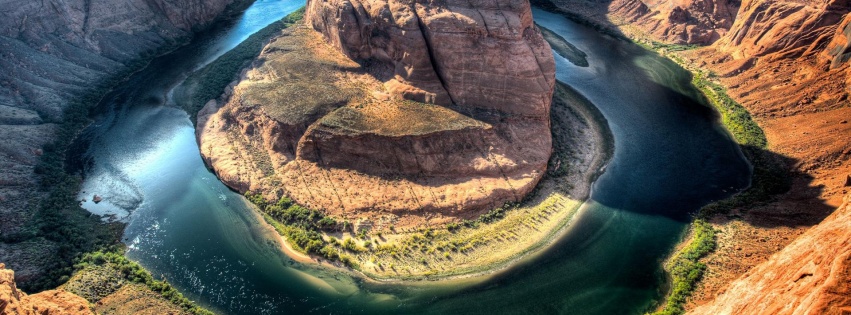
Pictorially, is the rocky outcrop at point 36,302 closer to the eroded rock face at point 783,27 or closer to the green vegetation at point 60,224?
the green vegetation at point 60,224

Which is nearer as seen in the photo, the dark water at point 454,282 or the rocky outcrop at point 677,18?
the dark water at point 454,282

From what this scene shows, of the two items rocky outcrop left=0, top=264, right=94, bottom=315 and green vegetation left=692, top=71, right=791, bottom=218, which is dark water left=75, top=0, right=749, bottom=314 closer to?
green vegetation left=692, top=71, right=791, bottom=218

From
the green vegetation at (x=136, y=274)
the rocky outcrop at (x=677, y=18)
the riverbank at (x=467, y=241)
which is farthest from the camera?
the rocky outcrop at (x=677, y=18)

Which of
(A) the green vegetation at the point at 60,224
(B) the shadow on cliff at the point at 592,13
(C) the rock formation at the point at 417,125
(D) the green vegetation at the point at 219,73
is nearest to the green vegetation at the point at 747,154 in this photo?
(C) the rock formation at the point at 417,125

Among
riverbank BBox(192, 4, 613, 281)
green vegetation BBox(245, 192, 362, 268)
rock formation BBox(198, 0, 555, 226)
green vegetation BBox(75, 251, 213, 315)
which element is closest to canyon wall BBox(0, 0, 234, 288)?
green vegetation BBox(75, 251, 213, 315)

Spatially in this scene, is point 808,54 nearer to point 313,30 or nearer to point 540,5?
point 540,5

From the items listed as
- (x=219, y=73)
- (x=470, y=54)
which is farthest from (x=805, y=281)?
(x=219, y=73)

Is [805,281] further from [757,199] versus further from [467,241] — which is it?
[757,199]
